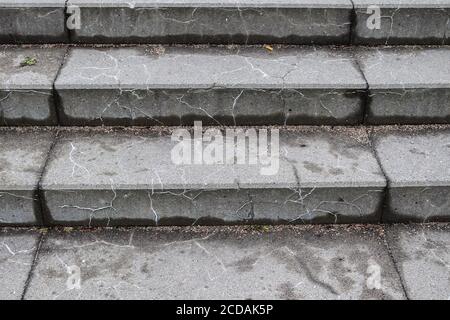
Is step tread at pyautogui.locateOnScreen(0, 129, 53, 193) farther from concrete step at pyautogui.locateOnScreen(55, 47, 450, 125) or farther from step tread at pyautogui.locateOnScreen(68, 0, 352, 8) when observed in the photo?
step tread at pyautogui.locateOnScreen(68, 0, 352, 8)

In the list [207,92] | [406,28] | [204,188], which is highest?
A: [406,28]

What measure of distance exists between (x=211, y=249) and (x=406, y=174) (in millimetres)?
996

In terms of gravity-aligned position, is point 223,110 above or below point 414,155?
above

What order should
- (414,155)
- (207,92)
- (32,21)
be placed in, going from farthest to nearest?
1. (32,21)
2. (207,92)
3. (414,155)

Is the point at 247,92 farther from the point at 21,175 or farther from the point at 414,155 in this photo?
the point at 21,175

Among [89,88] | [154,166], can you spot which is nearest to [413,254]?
[154,166]

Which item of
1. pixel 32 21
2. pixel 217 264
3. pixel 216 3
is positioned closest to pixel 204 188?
pixel 217 264

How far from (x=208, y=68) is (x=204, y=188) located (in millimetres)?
755

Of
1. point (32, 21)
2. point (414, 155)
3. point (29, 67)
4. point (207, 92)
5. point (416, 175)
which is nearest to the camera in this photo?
point (416, 175)

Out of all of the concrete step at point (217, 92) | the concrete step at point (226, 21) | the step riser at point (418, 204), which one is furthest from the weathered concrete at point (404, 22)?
the step riser at point (418, 204)

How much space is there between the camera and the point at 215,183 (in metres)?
2.61

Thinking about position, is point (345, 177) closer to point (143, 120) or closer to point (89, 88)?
point (143, 120)

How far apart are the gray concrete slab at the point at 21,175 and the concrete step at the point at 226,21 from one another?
2.32ft

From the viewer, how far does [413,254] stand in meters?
2.58
